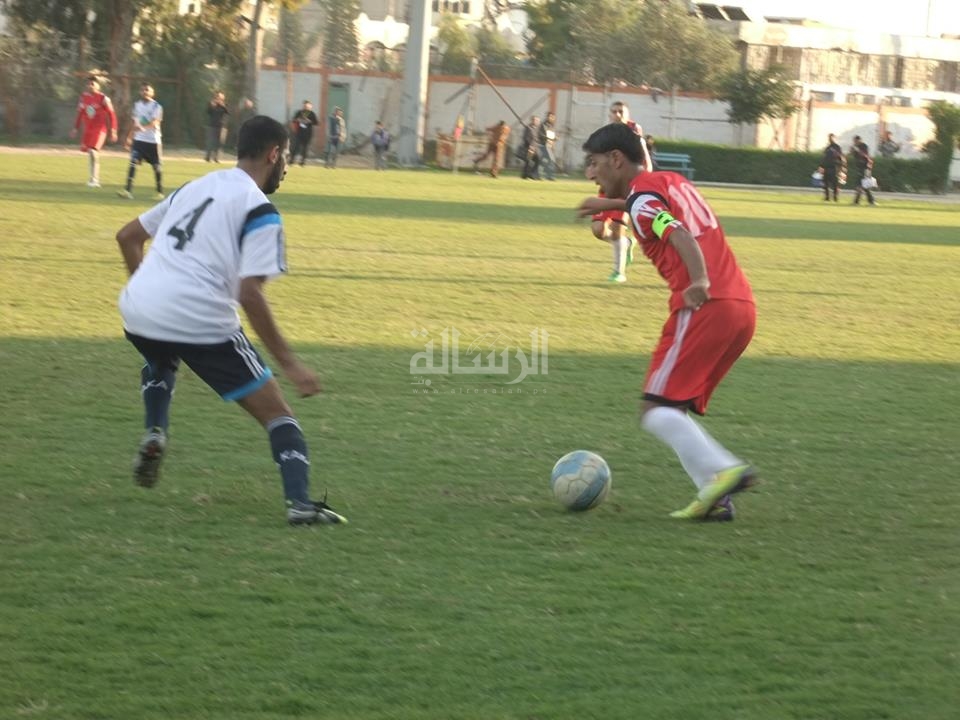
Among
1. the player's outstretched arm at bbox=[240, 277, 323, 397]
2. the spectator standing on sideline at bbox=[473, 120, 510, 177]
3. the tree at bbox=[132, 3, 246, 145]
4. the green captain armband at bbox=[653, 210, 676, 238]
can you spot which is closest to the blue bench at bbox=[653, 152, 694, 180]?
the spectator standing on sideline at bbox=[473, 120, 510, 177]

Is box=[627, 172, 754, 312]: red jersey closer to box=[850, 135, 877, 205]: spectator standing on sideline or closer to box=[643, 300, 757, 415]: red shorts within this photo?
box=[643, 300, 757, 415]: red shorts

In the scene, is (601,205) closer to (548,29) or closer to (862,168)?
(862,168)

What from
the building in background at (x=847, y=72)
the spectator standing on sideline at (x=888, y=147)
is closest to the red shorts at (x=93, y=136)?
the building in background at (x=847, y=72)

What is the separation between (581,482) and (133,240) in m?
2.25

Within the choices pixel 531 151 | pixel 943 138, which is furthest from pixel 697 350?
pixel 943 138

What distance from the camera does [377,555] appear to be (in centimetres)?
558

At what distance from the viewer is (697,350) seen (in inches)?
240

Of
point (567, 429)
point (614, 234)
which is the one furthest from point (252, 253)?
point (614, 234)

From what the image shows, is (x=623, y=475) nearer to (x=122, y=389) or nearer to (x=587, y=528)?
(x=587, y=528)

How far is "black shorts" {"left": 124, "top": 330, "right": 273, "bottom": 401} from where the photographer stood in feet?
19.1

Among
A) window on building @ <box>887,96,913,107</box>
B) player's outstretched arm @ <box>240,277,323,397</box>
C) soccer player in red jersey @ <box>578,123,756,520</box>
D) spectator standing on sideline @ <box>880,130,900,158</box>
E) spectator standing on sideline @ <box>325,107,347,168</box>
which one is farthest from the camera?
window on building @ <box>887,96,913,107</box>

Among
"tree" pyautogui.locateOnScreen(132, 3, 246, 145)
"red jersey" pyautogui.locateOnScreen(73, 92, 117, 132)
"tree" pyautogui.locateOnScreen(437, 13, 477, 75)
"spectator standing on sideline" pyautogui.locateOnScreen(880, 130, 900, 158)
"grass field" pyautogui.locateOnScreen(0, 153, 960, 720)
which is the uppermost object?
"tree" pyautogui.locateOnScreen(437, 13, 477, 75)

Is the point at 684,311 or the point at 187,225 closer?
the point at 187,225

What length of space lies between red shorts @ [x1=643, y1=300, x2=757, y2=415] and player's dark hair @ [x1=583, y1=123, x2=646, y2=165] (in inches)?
28.7
